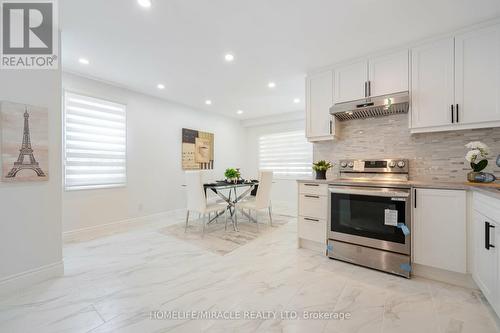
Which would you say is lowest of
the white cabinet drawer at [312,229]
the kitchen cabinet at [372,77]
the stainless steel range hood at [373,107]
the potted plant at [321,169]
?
the white cabinet drawer at [312,229]

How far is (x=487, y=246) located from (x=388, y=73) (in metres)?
1.96

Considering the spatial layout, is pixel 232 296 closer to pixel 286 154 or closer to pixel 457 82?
pixel 457 82

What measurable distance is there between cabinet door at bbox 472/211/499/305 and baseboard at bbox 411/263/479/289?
142 mm

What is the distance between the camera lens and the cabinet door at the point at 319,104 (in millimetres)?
2840

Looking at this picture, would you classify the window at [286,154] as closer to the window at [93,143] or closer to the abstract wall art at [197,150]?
the abstract wall art at [197,150]

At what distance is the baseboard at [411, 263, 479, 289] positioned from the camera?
6.01ft

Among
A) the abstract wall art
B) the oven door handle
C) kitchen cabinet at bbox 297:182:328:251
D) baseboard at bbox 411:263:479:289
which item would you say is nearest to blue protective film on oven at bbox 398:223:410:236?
the oven door handle

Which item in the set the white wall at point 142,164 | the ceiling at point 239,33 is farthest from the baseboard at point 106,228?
the ceiling at point 239,33

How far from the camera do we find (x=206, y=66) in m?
2.95

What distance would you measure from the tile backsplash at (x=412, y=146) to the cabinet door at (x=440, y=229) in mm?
598

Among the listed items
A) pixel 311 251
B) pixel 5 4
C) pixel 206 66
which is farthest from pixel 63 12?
pixel 311 251

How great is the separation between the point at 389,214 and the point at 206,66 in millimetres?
2939

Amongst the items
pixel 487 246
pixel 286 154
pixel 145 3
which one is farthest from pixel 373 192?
pixel 286 154

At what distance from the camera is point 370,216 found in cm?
216
